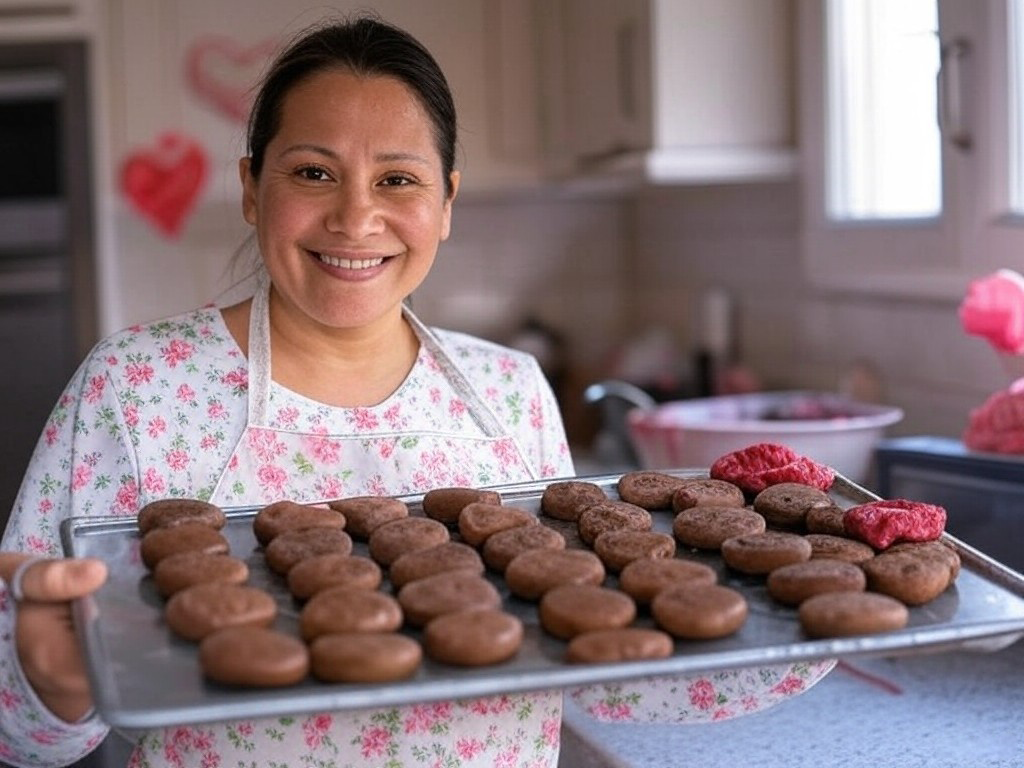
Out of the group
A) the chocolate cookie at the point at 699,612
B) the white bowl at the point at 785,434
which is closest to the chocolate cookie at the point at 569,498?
the chocolate cookie at the point at 699,612

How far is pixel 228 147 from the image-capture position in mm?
3066

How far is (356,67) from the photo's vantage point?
1.26m

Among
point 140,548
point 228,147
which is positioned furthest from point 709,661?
point 228,147

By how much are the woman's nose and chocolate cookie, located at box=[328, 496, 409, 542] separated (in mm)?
247

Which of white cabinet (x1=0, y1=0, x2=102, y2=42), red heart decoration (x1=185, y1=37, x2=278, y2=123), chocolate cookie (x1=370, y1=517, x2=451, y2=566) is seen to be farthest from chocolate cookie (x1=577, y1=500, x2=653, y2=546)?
white cabinet (x1=0, y1=0, x2=102, y2=42)

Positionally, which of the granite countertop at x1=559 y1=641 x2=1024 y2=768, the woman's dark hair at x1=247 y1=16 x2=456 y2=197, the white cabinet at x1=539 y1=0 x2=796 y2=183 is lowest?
the granite countertop at x1=559 y1=641 x2=1024 y2=768

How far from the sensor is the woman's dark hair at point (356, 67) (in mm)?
1261

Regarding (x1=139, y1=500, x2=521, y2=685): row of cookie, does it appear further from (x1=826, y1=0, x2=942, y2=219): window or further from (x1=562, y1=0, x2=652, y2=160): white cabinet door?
(x1=562, y1=0, x2=652, y2=160): white cabinet door

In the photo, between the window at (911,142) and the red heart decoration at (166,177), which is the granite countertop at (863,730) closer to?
the window at (911,142)

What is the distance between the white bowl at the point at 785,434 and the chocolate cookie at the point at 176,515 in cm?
94

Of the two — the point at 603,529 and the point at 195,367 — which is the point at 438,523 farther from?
the point at 195,367

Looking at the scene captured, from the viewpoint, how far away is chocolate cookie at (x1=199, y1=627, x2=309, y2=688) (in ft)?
2.45

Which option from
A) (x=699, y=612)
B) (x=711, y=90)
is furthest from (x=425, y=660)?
(x=711, y=90)

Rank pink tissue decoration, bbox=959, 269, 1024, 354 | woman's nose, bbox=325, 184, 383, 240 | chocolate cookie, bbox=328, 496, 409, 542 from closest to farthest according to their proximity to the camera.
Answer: chocolate cookie, bbox=328, 496, 409, 542 < woman's nose, bbox=325, 184, 383, 240 < pink tissue decoration, bbox=959, 269, 1024, 354
